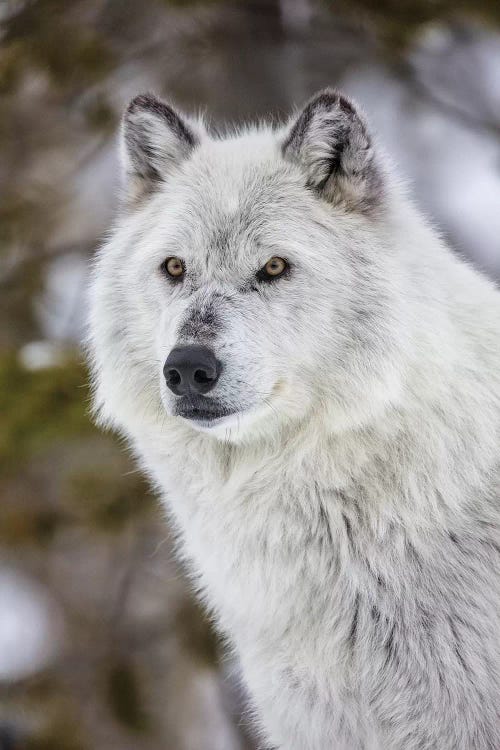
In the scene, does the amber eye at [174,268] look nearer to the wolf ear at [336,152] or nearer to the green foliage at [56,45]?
the wolf ear at [336,152]

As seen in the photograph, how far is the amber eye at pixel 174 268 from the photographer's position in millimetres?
3316

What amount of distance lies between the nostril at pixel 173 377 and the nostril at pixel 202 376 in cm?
6

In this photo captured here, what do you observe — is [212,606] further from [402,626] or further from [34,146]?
[34,146]

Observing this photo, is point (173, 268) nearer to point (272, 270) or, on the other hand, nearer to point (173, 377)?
point (272, 270)

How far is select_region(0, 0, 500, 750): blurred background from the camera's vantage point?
6.43m

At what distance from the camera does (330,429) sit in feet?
10.5

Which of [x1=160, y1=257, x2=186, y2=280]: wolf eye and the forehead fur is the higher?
the forehead fur

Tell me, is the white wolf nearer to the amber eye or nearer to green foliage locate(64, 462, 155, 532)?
the amber eye

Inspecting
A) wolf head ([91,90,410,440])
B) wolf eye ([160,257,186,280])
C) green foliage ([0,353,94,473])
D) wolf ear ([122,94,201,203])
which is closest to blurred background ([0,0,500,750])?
green foliage ([0,353,94,473])

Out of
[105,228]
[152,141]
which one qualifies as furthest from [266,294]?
[105,228]

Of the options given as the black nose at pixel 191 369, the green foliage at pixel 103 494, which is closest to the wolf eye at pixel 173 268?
the black nose at pixel 191 369

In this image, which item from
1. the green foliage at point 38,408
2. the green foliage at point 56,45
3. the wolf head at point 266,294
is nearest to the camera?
the wolf head at point 266,294

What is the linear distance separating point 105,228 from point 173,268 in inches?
127

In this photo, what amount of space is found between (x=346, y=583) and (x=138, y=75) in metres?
5.31
